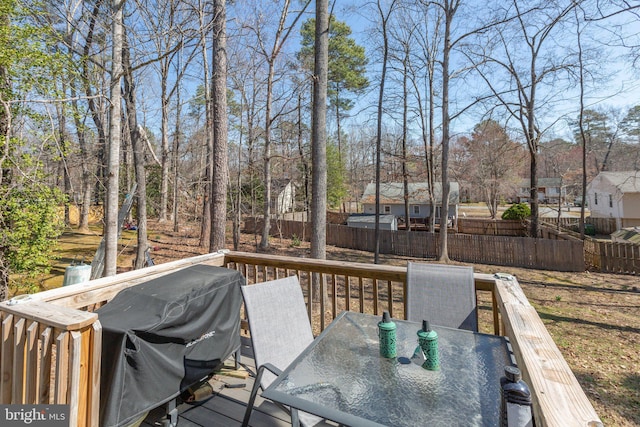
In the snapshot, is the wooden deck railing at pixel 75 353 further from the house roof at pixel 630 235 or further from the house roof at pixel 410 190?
the house roof at pixel 410 190

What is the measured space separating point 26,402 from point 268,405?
1402 mm

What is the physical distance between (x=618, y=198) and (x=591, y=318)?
18257 millimetres

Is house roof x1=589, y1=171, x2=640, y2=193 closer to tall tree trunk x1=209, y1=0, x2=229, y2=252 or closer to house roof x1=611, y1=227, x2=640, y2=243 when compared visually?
house roof x1=611, y1=227, x2=640, y2=243

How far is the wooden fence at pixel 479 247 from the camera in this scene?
34.6ft

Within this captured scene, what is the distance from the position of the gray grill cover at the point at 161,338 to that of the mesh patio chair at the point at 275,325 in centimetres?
43

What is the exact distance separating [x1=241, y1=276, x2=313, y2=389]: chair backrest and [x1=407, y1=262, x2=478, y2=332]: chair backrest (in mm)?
834

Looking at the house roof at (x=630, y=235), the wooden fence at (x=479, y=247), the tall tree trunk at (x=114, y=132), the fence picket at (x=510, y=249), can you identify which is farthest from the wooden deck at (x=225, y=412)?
the house roof at (x=630, y=235)

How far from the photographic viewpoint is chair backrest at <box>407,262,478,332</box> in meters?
2.10

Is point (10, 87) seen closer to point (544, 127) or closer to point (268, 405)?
point (268, 405)

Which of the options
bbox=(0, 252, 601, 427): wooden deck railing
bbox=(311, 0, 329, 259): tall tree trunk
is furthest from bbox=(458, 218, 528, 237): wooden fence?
bbox=(0, 252, 601, 427): wooden deck railing

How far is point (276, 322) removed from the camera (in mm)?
2086

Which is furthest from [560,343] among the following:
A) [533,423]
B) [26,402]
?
[26,402]

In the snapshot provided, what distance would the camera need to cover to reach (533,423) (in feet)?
3.19

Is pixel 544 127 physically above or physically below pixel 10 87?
above
